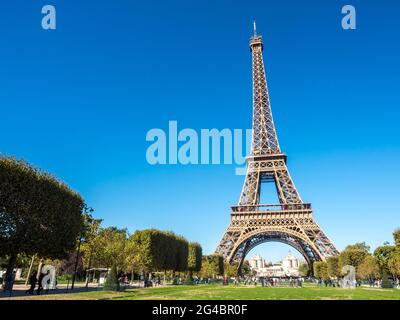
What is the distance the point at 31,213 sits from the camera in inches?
1153

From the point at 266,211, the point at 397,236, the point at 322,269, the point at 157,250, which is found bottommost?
the point at 322,269

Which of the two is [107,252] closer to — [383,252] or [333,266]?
[333,266]

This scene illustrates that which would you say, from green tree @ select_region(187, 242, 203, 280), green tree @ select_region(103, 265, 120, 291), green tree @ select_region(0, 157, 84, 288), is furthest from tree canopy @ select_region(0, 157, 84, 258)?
green tree @ select_region(187, 242, 203, 280)

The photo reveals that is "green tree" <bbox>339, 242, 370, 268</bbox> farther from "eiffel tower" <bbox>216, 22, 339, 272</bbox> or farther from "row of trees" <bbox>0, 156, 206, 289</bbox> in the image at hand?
"row of trees" <bbox>0, 156, 206, 289</bbox>

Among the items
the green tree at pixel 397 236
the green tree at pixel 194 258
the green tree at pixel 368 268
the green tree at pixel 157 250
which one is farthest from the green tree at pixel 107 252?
the green tree at pixel 368 268

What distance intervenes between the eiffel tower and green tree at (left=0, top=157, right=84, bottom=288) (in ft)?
129

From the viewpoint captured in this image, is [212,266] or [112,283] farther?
[212,266]

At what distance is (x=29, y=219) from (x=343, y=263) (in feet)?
163

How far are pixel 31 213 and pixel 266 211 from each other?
49.7m

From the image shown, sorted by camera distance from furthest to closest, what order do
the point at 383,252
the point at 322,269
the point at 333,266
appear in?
1. the point at 383,252
2. the point at 322,269
3. the point at 333,266

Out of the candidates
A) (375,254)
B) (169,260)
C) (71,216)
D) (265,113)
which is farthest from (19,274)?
(375,254)


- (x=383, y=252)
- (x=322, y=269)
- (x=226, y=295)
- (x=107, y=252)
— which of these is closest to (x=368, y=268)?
(x=322, y=269)

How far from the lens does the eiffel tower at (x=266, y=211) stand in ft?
215

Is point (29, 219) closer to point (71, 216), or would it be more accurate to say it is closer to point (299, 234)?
point (71, 216)
